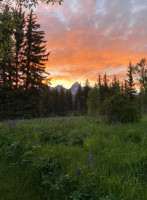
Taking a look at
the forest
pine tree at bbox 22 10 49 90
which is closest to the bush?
the forest

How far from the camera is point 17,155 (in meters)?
5.48

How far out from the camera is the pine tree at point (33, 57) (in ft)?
76.8

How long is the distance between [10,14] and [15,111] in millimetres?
17538

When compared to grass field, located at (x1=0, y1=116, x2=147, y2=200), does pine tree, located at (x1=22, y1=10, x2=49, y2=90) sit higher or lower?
higher

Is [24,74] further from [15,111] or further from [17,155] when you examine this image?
[17,155]

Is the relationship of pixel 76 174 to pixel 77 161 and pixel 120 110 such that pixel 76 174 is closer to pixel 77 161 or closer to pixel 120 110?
pixel 77 161

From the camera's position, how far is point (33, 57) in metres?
23.9

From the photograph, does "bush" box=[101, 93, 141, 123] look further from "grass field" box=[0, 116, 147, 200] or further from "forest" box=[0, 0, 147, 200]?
"grass field" box=[0, 116, 147, 200]

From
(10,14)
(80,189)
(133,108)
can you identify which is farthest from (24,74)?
(80,189)

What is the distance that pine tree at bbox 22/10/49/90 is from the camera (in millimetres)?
23409

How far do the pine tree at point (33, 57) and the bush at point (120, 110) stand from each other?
15801 mm

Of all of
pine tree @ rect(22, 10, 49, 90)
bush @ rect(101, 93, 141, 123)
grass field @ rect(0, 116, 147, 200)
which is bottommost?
grass field @ rect(0, 116, 147, 200)

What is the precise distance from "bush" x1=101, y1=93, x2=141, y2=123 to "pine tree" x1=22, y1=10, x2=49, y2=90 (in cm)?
1580

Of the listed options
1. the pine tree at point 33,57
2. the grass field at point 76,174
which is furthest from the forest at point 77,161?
the pine tree at point 33,57
